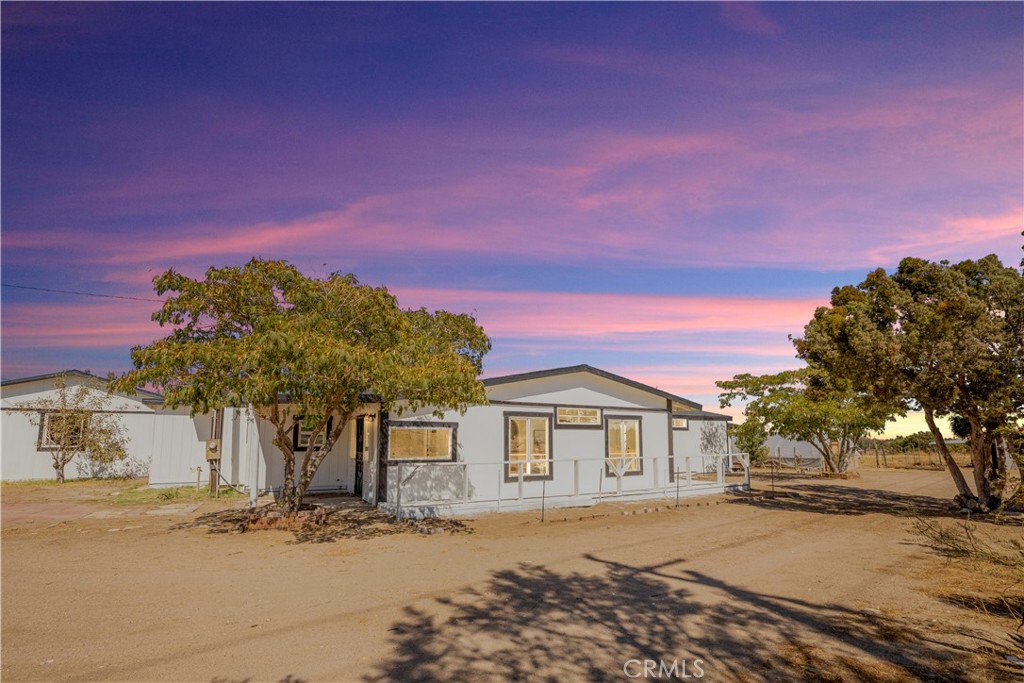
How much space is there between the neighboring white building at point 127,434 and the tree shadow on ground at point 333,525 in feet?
25.2

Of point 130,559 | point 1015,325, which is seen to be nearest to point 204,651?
point 130,559

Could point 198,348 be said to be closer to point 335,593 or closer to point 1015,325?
point 335,593

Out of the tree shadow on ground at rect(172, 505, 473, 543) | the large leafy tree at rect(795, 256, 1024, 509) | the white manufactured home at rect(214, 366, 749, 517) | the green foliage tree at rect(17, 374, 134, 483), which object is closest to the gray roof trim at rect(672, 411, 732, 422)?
the white manufactured home at rect(214, 366, 749, 517)

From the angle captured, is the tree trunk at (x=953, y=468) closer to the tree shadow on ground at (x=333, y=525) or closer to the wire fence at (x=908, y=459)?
the tree shadow on ground at (x=333, y=525)

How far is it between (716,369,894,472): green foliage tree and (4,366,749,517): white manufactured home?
818 centimetres

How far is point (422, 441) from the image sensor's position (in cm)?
1428

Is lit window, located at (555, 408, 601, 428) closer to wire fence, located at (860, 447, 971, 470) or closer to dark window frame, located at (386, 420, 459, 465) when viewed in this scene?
dark window frame, located at (386, 420, 459, 465)

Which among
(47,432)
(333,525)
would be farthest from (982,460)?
(47,432)

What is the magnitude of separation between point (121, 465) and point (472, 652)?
23175 mm

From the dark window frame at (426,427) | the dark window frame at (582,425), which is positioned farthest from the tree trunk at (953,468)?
the dark window frame at (426,427)

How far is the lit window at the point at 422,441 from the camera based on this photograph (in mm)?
13977

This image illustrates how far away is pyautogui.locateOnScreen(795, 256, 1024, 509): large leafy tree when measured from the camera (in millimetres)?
13148

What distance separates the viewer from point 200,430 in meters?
20.4

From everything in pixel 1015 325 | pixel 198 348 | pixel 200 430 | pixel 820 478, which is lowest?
pixel 820 478
